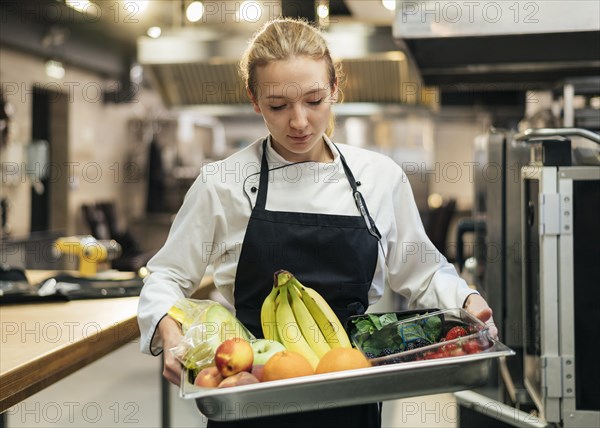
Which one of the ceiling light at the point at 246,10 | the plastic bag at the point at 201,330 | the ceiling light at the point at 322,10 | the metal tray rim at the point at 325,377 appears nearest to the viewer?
the metal tray rim at the point at 325,377

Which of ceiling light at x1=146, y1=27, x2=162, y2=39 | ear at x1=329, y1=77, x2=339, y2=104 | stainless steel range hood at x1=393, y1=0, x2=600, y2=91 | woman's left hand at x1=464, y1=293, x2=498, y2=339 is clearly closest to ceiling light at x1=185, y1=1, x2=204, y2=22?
ceiling light at x1=146, y1=27, x2=162, y2=39

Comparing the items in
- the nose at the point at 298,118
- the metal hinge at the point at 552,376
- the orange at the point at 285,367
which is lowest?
the metal hinge at the point at 552,376

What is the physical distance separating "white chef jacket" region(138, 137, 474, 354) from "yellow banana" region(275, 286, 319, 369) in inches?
6.9

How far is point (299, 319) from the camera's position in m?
1.42

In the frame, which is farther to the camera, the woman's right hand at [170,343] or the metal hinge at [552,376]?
the metal hinge at [552,376]

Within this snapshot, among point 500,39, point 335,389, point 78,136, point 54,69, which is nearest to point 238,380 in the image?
point 335,389

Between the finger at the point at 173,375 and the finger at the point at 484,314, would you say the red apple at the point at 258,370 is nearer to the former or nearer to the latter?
the finger at the point at 173,375

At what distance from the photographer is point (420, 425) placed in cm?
380

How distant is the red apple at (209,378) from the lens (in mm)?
1176

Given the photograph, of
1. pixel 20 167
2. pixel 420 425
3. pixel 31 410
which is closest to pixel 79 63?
pixel 20 167

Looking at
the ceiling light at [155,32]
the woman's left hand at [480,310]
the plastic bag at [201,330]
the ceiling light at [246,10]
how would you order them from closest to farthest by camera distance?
the plastic bag at [201,330] < the woman's left hand at [480,310] < the ceiling light at [246,10] < the ceiling light at [155,32]

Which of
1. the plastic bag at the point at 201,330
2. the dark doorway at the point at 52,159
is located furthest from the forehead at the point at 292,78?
the dark doorway at the point at 52,159

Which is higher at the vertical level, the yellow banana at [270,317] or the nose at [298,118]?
the nose at [298,118]

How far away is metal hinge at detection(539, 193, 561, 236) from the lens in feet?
6.31
